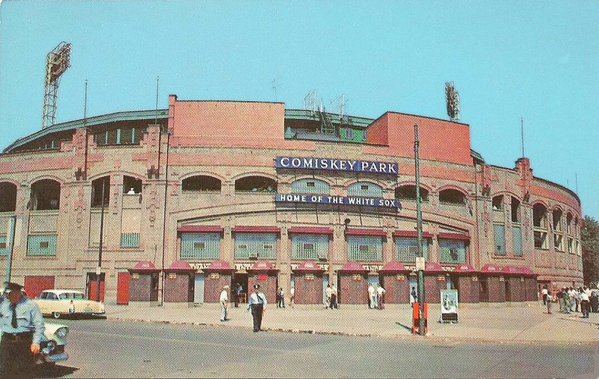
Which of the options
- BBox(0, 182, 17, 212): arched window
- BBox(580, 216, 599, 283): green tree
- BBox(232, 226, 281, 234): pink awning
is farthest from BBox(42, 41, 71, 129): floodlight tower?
BBox(580, 216, 599, 283): green tree

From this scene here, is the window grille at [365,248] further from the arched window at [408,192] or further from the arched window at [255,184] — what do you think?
the arched window at [255,184]

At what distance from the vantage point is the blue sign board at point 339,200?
41.7 m

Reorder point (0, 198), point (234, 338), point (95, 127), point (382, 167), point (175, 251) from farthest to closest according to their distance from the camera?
point (95, 127) < point (0, 198) < point (382, 167) < point (175, 251) < point (234, 338)

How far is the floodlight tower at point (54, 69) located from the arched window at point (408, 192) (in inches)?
1653

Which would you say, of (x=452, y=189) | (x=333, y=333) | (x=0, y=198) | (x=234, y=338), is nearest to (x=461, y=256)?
(x=452, y=189)

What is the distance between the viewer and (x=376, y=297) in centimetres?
3797

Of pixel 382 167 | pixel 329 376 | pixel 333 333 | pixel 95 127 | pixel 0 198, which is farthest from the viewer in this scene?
pixel 95 127

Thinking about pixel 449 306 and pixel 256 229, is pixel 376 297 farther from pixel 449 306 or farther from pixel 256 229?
pixel 449 306

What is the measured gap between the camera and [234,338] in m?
18.7

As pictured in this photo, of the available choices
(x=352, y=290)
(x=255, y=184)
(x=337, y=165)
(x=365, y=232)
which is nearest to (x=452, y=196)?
(x=365, y=232)

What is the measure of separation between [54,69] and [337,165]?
133 ft

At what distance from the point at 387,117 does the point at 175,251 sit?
20.4 m

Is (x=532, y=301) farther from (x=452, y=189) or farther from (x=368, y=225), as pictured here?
(x=368, y=225)

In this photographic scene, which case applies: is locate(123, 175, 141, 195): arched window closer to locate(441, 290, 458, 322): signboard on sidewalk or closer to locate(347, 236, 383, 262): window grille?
locate(347, 236, 383, 262): window grille
